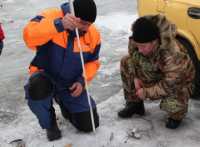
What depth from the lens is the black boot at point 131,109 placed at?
469cm

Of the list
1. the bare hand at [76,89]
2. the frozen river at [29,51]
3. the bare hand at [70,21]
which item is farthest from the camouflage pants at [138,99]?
the bare hand at [70,21]

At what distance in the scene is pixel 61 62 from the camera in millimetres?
4180

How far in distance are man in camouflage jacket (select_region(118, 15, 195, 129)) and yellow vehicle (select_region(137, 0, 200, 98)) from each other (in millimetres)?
297

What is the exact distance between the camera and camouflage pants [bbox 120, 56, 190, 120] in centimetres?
430

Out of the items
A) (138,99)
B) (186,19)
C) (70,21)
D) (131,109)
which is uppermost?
(70,21)

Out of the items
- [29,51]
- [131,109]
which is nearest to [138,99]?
[131,109]

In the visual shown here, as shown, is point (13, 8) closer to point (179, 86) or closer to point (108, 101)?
point (108, 101)

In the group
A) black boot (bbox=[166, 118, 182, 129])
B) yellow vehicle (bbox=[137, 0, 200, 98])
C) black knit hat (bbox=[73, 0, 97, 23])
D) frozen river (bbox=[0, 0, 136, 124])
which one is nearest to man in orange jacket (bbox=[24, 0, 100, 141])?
black knit hat (bbox=[73, 0, 97, 23])

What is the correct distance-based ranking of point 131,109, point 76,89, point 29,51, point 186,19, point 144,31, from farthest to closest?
point 29,51
point 131,109
point 186,19
point 76,89
point 144,31

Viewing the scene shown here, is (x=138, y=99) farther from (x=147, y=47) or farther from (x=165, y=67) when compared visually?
(x=147, y=47)

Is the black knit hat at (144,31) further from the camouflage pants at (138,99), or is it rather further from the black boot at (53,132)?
the black boot at (53,132)

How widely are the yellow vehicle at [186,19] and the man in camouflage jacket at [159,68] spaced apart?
297 mm

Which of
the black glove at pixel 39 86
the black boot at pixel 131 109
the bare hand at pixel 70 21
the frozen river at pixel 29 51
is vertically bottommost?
the frozen river at pixel 29 51

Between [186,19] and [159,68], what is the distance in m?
0.65
